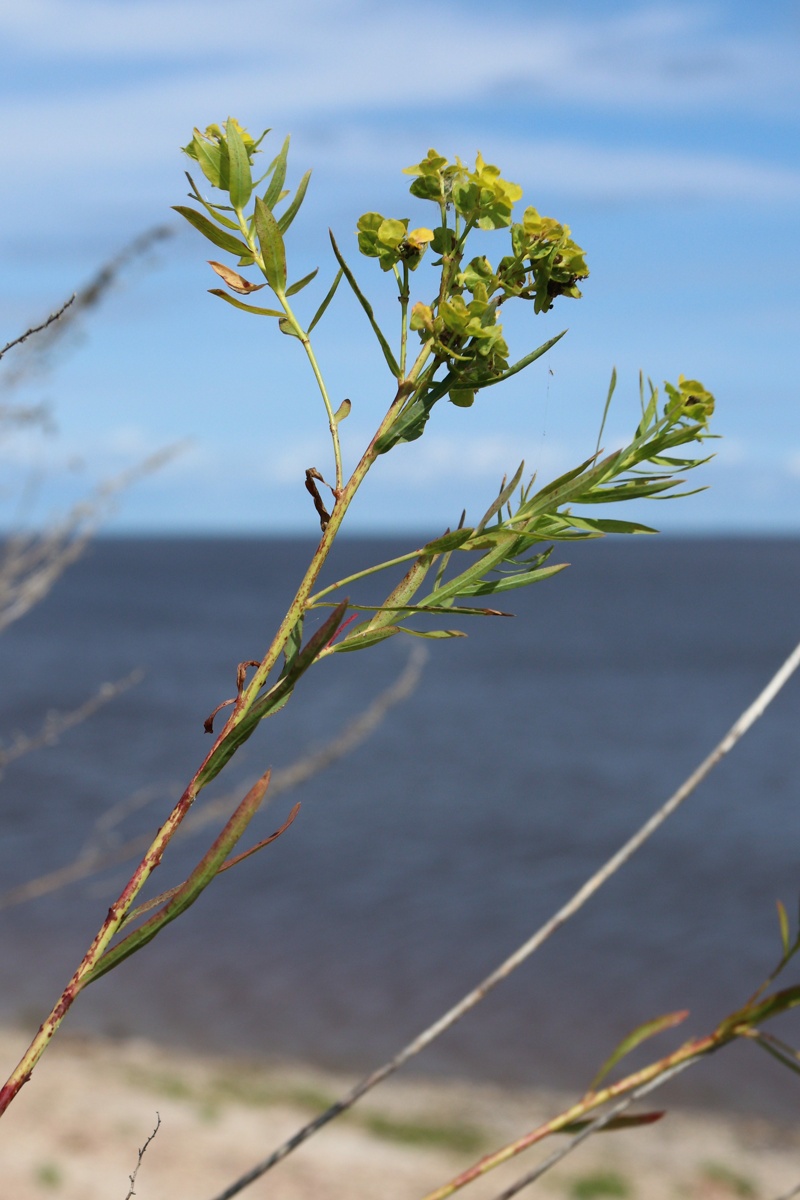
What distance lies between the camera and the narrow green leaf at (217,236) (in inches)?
31.7

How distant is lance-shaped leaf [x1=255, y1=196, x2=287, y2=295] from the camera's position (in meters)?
0.78

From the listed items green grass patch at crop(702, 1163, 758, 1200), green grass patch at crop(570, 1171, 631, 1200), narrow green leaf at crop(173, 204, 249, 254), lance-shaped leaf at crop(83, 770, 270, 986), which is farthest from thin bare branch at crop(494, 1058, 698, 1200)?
green grass patch at crop(702, 1163, 758, 1200)

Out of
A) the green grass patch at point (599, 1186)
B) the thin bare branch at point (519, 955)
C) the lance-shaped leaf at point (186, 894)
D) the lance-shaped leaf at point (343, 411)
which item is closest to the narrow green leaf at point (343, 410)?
the lance-shaped leaf at point (343, 411)

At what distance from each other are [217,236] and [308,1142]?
10985 mm

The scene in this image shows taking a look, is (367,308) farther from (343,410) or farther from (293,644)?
(293,644)

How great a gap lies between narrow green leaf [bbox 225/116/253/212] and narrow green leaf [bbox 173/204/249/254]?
19 millimetres

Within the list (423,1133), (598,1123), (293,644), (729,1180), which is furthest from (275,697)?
(423,1133)

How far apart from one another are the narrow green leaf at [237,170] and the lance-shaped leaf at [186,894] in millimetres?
388

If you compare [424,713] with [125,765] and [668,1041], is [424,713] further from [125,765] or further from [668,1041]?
[668,1041]

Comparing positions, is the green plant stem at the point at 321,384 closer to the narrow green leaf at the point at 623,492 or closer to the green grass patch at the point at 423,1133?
the narrow green leaf at the point at 623,492

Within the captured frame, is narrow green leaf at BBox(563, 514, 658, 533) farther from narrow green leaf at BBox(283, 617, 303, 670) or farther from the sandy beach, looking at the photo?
the sandy beach

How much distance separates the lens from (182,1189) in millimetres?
9586

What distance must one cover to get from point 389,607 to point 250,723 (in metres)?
0.13

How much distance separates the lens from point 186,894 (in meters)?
0.72
